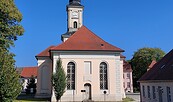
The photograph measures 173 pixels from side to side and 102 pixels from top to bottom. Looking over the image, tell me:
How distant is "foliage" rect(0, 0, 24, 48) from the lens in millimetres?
22702

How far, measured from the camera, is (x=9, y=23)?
24172 millimetres

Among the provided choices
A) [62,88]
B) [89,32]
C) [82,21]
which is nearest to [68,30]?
[82,21]

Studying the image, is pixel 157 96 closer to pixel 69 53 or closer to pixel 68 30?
pixel 69 53

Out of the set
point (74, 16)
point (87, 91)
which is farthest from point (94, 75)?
point (74, 16)

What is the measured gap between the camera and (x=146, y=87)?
24.3m

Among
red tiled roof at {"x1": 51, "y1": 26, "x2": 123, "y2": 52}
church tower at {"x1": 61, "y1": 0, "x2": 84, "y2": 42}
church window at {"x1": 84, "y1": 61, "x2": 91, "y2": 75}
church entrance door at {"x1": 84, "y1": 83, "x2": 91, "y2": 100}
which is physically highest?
church tower at {"x1": 61, "y1": 0, "x2": 84, "y2": 42}

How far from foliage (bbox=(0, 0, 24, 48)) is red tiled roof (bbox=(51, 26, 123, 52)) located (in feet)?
30.5

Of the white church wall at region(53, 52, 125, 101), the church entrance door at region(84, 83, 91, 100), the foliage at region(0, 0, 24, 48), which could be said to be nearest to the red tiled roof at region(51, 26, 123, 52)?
the white church wall at region(53, 52, 125, 101)

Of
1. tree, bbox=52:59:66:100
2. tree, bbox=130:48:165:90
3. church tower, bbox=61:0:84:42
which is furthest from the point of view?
tree, bbox=130:48:165:90

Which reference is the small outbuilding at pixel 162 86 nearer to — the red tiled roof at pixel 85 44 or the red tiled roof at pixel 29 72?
the red tiled roof at pixel 85 44

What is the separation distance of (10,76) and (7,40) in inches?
399

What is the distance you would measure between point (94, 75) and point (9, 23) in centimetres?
1495

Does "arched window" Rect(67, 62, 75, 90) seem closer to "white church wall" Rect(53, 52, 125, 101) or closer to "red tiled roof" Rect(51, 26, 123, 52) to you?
"white church wall" Rect(53, 52, 125, 101)

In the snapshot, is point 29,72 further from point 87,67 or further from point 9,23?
point 9,23
